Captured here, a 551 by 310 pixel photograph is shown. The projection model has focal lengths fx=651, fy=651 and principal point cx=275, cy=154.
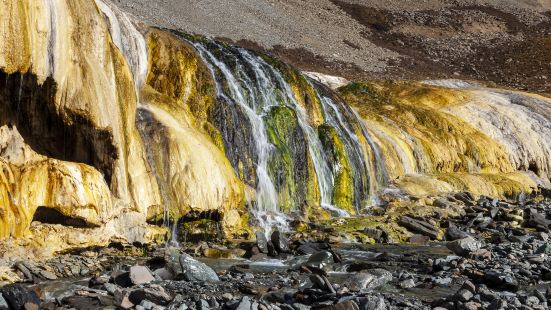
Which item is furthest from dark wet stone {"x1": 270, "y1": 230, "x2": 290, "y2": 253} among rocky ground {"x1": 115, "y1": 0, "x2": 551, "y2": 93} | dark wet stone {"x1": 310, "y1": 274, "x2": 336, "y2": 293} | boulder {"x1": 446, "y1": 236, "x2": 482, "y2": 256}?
rocky ground {"x1": 115, "y1": 0, "x2": 551, "y2": 93}

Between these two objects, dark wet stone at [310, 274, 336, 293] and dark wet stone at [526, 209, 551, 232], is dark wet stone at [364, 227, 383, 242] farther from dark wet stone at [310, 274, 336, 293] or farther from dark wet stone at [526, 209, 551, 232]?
dark wet stone at [310, 274, 336, 293]

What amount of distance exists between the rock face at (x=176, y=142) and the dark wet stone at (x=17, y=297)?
254cm

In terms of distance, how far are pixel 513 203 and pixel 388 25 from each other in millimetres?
55514

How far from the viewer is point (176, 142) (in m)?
16.0

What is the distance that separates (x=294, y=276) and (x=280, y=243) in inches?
103

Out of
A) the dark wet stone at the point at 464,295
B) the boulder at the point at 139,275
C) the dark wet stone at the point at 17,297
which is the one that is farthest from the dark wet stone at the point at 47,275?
the dark wet stone at the point at 464,295

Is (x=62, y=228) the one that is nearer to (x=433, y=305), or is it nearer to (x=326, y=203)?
(x=433, y=305)

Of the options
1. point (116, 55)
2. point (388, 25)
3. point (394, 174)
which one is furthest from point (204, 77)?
point (388, 25)

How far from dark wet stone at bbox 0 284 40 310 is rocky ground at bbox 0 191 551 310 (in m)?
0.01

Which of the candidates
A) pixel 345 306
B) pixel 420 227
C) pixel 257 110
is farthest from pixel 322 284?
pixel 257 110

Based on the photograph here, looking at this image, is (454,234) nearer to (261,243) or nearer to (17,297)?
(261,243)

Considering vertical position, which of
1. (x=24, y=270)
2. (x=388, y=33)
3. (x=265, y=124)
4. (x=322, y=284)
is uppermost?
(x=388, y=33)

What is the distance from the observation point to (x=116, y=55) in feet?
50.1

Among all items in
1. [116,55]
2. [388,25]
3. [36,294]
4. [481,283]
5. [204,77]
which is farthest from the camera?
[388,25]
